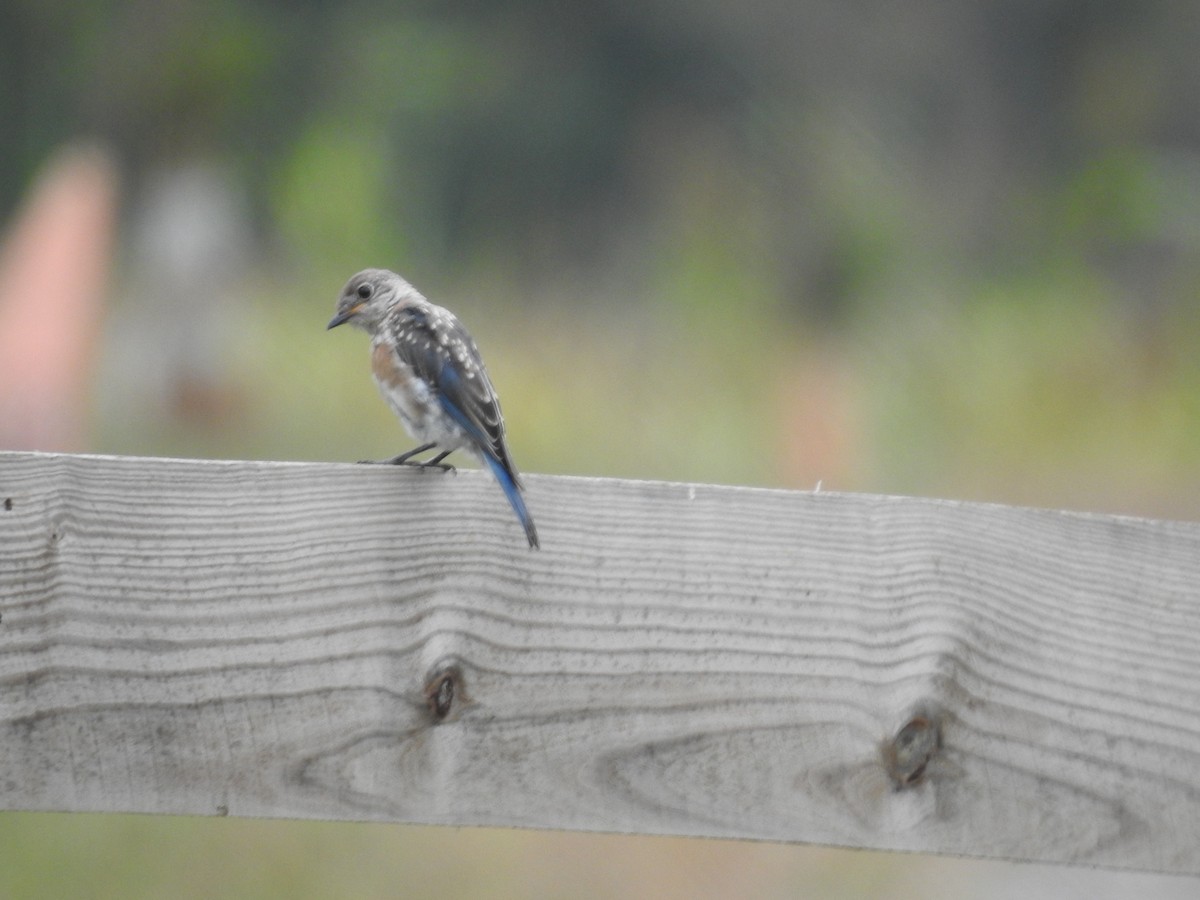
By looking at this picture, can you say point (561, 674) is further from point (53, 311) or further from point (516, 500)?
point (53, 311)

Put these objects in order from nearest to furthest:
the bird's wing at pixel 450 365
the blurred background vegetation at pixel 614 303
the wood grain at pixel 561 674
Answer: the wood grain at pixel 561 674
the bird's wing at pixel 450 365
the blurred background vegetation at pixel 614 303

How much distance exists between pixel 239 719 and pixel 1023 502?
415 centimetres

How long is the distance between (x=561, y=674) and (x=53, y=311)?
3.79m

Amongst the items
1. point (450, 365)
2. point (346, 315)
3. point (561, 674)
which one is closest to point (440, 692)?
point (561, 674)

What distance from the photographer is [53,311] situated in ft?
15.6

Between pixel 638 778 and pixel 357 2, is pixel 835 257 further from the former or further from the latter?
pixel 357 2

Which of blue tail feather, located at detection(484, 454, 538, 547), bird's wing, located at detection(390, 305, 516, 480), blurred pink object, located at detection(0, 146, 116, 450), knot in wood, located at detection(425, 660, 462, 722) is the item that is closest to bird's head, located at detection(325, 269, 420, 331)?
bird's wing, located at detection(390, 305, 516, 480)

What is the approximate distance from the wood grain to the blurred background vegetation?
2.18 metres

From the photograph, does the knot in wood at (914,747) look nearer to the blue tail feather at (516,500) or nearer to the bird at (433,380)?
the blue tail feather at (516,500)

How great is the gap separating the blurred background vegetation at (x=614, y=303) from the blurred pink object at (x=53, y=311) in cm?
2

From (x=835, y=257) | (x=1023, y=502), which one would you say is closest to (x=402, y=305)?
(x=1023, y=502)

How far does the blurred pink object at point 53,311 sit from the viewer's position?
4.31 m

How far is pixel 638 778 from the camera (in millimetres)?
1572

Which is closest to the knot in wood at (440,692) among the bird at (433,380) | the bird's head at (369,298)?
the bird at (433,380)
